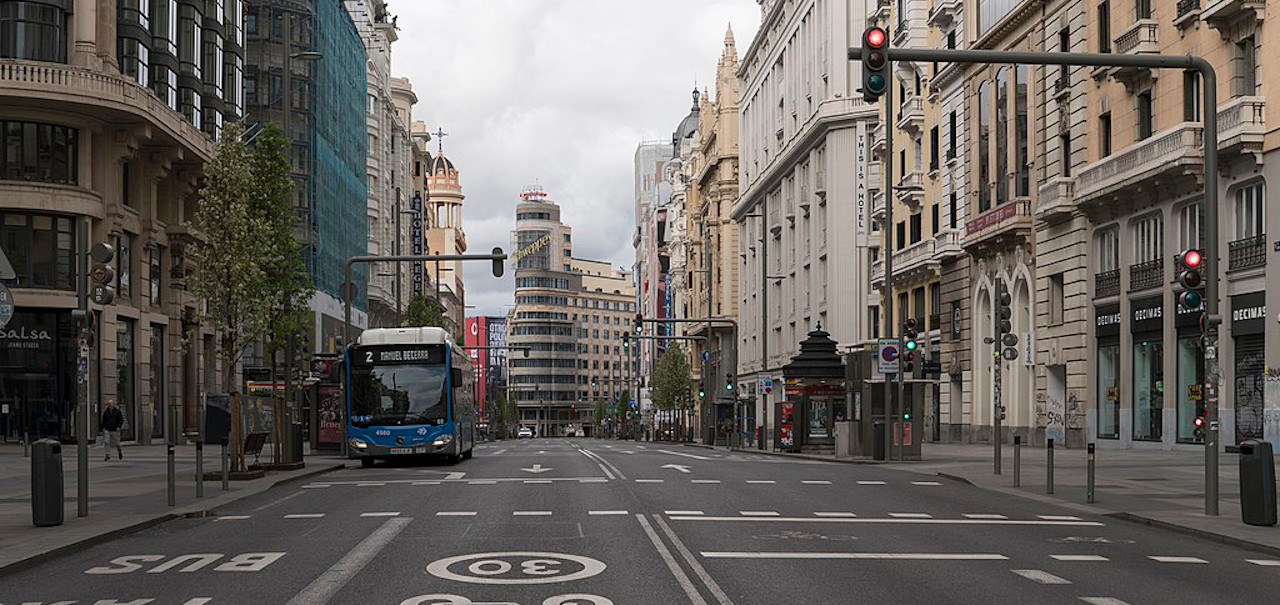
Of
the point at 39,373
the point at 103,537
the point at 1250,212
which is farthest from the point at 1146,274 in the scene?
the point at 39,373

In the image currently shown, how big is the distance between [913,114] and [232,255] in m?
39.1

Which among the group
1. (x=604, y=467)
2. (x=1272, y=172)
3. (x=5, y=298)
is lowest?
(x=604, y=467)

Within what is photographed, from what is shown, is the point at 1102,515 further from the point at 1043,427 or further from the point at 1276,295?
the point at 1043,427

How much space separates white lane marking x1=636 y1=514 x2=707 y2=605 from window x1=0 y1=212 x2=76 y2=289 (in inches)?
1348

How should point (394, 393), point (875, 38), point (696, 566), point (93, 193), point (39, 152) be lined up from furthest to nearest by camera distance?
point (93, 193) → point (39, 152) → point (394, 393) → point (875, 38) → point (696, 566)

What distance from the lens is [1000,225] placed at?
162 ft

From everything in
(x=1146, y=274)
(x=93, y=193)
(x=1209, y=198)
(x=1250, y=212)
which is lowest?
(x=1209, y=198)

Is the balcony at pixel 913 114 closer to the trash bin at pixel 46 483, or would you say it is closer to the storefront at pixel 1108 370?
the storefront at pixel 1108 370

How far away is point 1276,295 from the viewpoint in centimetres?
3278

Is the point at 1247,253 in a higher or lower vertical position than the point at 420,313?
higher

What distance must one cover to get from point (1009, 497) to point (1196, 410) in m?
16.5

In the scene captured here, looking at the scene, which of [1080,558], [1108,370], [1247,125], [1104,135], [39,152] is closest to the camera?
[1080,558]

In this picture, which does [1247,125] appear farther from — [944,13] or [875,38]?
[944,13]

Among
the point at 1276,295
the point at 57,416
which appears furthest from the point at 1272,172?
the point at 57,416
